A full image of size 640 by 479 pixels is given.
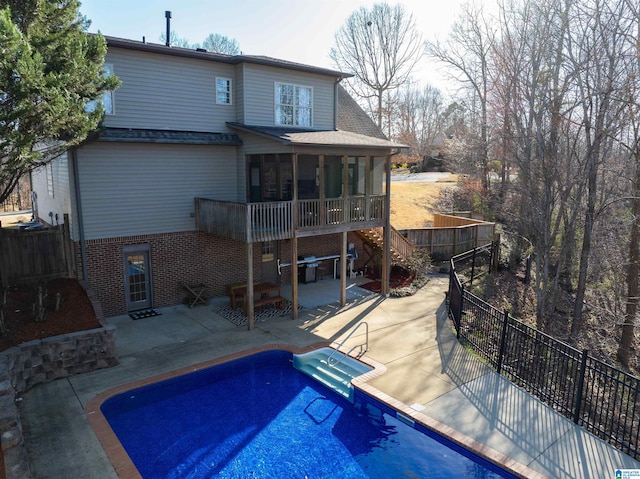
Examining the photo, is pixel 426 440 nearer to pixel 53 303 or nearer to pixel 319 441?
pixel 319 441

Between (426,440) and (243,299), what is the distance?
804 cm

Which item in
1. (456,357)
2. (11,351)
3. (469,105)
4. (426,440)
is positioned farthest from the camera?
(469,105)

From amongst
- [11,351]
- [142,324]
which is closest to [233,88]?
[142,324]

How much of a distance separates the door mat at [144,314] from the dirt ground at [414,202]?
13.1 m

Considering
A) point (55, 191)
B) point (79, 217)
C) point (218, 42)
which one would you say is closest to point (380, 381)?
point (79, 217)

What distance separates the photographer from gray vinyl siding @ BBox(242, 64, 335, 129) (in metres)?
15.1

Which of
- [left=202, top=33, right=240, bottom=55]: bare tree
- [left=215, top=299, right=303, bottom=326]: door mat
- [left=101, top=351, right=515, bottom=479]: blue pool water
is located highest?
[left=202, top=33, right=240, bottom=55]: bare tree

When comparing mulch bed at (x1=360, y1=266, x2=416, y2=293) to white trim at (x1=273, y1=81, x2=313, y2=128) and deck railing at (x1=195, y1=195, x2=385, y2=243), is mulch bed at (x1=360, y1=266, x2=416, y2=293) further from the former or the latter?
white trim at (x1=273, y1=81, x2=313, y2=128)

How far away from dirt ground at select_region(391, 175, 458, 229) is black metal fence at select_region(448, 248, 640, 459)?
1132cm

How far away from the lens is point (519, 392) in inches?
366

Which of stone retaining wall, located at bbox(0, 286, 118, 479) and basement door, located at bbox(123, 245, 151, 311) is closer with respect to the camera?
stone retaining wall, located at bbox(0, 286, 118, 479)

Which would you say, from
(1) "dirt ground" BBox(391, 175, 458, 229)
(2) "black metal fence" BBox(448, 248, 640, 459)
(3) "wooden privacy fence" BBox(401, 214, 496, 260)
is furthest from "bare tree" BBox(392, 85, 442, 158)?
(2) "black metal fence" BBox(448, 248, 640, 459)

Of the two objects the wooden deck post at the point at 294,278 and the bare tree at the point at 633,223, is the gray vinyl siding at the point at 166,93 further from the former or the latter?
the bare tree at the point at 633,223

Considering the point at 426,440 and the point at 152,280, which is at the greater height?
the point at 152,280
